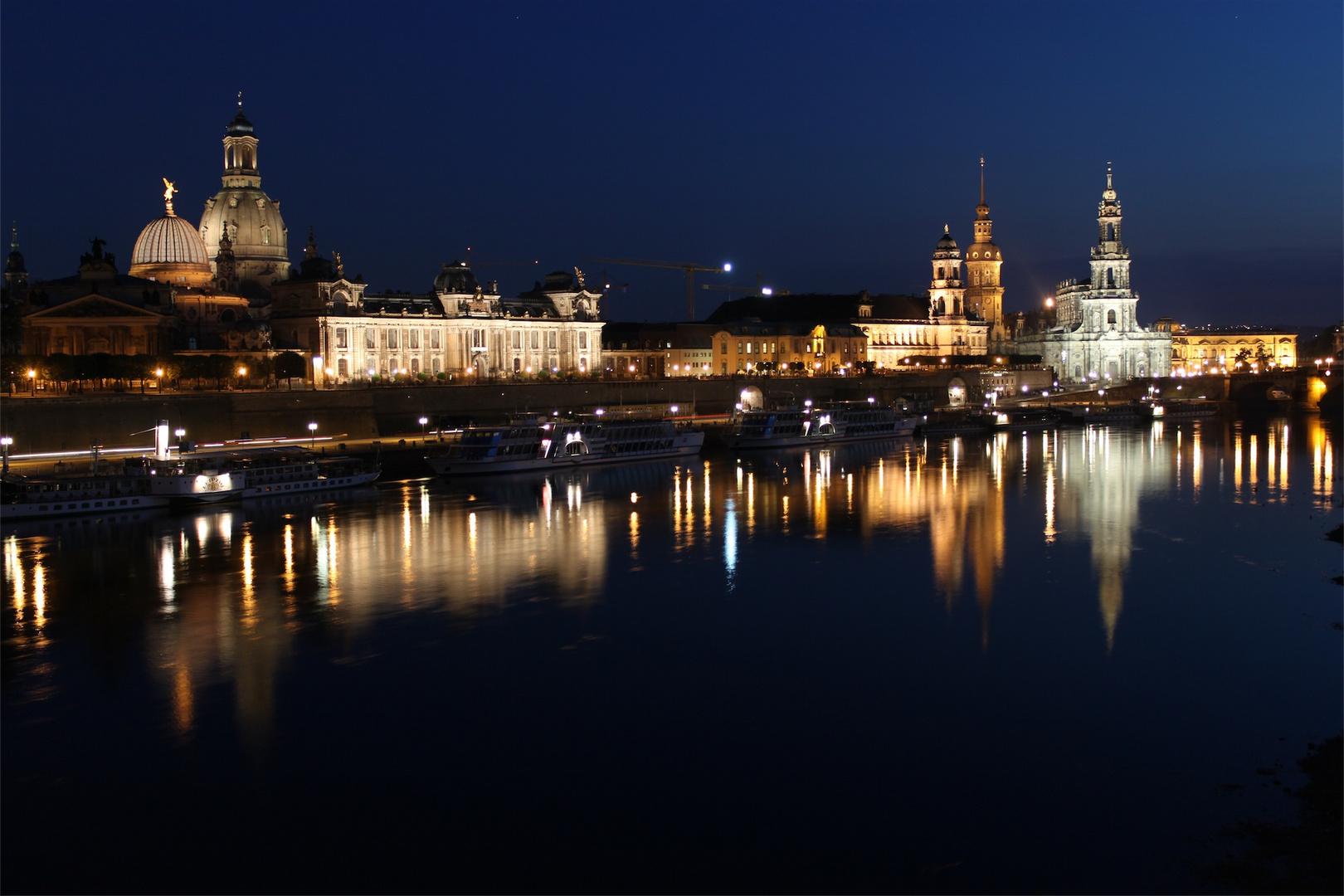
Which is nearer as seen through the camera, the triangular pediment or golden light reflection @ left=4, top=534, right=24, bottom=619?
golden light reflection @ left=4, top=534, right=24, bottom=619

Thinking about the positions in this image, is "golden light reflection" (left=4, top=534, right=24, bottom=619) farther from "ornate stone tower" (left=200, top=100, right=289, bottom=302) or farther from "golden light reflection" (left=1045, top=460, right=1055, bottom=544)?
"ornate stone tower" (left=200, top=100, right=289, bottom=302)

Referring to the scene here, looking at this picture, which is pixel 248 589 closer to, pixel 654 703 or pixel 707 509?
pixel 654 703

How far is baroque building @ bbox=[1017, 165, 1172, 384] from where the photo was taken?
124 meters

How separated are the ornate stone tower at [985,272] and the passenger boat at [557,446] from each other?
88.4 m

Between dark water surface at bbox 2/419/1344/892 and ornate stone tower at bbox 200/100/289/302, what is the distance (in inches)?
2003

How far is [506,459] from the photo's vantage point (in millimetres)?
52406

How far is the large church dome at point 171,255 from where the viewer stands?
79.2m

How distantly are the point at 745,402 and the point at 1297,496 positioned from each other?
50.4m

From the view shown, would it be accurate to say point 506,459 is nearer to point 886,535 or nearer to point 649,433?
point 649,433

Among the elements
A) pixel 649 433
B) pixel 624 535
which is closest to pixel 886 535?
pixel 624 535

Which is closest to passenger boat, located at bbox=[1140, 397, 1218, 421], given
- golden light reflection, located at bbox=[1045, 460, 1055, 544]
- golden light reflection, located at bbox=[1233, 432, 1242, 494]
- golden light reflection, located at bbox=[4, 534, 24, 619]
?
golden light reflection, located at bbox=[1233, 432, 1242, 494]

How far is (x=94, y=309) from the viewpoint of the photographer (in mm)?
67750

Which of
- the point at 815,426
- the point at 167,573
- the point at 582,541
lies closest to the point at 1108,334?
the point at 815,426

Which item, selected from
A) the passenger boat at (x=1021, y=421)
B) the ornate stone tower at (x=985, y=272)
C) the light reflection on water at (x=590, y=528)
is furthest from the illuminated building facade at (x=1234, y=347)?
the light reflection on water at (x=590, y=528)
